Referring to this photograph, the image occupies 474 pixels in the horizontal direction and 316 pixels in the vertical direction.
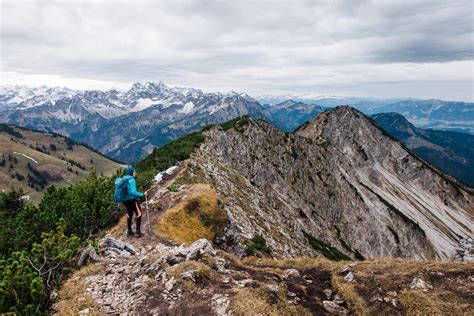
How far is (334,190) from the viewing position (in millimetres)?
112562

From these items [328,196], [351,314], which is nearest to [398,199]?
[328,196]

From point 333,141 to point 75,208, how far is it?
5770 inches

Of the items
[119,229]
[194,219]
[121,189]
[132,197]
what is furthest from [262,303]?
[119,229]

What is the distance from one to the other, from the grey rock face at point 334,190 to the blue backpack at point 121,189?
11.1 meters

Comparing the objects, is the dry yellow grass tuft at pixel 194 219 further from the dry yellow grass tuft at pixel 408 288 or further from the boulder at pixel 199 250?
the dry yellow grass tuft at pixel 408 288

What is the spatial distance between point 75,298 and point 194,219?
45.4 ft

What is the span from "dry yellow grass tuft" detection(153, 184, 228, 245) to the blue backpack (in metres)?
4.10

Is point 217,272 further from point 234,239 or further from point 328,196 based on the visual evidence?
point 328,196

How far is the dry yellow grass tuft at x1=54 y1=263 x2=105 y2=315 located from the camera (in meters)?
13.0

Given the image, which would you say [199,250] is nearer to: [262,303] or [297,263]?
[262,303]

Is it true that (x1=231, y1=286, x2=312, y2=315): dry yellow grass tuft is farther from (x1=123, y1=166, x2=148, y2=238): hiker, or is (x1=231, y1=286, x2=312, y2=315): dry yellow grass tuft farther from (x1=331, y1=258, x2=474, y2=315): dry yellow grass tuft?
(x1=123, y1=166, x2=148, y2=238): hiker

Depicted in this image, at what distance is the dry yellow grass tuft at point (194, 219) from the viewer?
81.9 feet

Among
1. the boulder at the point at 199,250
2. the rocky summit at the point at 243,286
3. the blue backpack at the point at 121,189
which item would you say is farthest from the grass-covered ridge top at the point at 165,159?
the rocky summit at the point at 243,286

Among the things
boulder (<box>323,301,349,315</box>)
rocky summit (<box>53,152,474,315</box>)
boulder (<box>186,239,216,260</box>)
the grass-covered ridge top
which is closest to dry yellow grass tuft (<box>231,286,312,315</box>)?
rocky summit (<box>53,152,474,315</box>)
